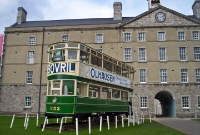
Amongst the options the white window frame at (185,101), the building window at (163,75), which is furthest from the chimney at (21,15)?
the white window frame at (185,101)

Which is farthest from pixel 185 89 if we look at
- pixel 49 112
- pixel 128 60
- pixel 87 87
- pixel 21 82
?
pixel 21 82

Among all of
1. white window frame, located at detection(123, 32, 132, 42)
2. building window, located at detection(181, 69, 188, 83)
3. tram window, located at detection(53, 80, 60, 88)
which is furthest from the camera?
white window frame, located at detection(123, 32, 132, 42)

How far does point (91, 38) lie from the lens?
32.8m

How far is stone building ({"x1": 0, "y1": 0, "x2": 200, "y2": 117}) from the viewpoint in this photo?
29.7 meters

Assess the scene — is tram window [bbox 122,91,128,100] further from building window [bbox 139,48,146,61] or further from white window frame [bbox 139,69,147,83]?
building window [bbox 139,48,146,61]

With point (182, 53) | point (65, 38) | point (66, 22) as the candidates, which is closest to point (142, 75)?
point (182, 53)

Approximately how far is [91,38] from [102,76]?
1794 cm

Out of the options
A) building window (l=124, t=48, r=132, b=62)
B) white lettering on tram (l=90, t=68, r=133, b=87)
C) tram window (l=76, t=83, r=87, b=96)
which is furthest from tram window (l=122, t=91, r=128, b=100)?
building window (l=124, t=48, r=132, b=62)

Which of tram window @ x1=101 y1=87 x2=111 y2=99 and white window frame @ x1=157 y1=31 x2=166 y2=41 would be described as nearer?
tram window @ x1=101 y1=87 x2=111 y2=99

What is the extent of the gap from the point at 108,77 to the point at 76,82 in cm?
426

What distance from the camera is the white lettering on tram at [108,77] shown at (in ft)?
48.6

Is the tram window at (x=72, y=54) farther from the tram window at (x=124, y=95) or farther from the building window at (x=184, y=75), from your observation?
the building window at (x=184, y=75)

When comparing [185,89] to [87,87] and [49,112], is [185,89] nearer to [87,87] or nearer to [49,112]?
[87,87]

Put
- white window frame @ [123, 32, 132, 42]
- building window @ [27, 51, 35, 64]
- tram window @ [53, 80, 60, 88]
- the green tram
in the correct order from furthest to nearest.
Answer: building window @ [27, 51, 35, 64] → white window frame @ [123, 32, 132, 42] → tram window @ [53, 80, 60, 88] → the green tram
